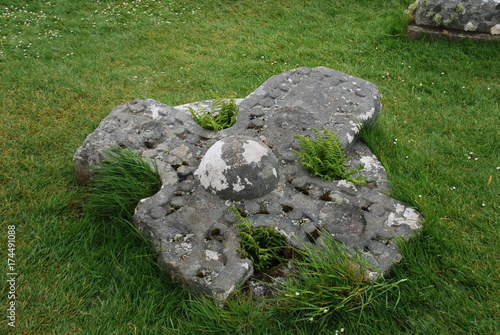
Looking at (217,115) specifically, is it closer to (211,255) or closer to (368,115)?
(368,115)

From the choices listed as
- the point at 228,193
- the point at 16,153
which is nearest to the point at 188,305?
the point at 228,193

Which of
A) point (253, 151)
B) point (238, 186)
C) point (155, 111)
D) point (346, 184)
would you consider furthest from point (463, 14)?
point (238, 186)

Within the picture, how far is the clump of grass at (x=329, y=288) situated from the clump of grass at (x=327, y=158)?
3.15 ft

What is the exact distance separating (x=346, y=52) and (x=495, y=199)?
13.5 feet

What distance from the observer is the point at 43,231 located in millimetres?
3814

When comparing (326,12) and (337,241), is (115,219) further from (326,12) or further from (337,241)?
(326,12)

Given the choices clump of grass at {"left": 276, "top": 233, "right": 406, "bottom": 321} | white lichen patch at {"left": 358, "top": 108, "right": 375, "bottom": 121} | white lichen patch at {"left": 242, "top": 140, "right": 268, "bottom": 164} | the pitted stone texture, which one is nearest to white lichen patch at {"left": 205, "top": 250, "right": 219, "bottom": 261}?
clump of grass at {"left": 276, "top": 233, "right": 406, "bottom": 321}

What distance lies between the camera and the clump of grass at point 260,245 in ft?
10.8

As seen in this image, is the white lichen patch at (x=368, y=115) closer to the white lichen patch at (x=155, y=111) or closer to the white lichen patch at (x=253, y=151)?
the white lichen patch at (x=253, y=151)

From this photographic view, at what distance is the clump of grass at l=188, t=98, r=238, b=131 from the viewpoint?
14.8 ft

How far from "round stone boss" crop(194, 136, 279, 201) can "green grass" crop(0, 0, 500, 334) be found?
79 centimetres

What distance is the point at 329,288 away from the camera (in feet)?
9.78

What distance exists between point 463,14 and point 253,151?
17.2 feet

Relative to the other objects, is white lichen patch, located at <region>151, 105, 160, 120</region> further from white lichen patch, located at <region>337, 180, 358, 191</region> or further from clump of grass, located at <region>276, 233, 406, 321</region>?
clump of grass, located at <region>276, 233, 406, 321</region>
